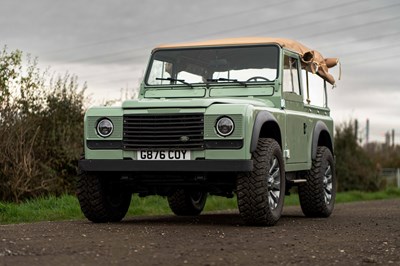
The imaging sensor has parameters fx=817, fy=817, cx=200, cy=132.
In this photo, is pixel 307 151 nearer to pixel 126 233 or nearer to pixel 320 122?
pixel 320 122

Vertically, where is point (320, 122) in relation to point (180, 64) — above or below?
below

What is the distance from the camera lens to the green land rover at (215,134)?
30.8 feet

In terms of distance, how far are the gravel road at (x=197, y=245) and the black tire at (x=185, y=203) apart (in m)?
3.19

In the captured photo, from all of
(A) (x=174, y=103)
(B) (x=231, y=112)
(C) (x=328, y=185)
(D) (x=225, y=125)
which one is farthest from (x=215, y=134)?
(C) (x=328, y=185)

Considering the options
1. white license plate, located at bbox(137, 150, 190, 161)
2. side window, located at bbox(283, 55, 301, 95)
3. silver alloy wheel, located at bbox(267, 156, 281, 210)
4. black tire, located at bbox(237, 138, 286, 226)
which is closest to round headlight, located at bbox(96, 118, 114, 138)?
white license plate, located at bbox(137, 150, 190, 161)

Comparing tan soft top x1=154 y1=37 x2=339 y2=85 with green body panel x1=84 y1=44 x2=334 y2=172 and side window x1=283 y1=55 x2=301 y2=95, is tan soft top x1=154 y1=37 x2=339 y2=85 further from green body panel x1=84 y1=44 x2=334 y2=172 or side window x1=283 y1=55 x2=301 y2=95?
green body panel x1=84 y1=44 x2=334 y2=172

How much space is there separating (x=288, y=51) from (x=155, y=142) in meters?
2.91

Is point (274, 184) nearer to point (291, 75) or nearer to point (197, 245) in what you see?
point (291, 75)

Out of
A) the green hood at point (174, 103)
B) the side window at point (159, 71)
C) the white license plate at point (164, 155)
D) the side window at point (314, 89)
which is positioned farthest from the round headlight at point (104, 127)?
the side window at point (314, 89)

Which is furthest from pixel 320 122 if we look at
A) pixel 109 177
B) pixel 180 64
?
pixel 109 177

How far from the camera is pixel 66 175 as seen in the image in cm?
1620

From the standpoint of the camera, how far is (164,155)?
9.48m

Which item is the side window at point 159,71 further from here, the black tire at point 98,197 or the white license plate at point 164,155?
the white license plate at point 164,155

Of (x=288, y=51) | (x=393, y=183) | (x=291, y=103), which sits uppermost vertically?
(x=288, y=51)
